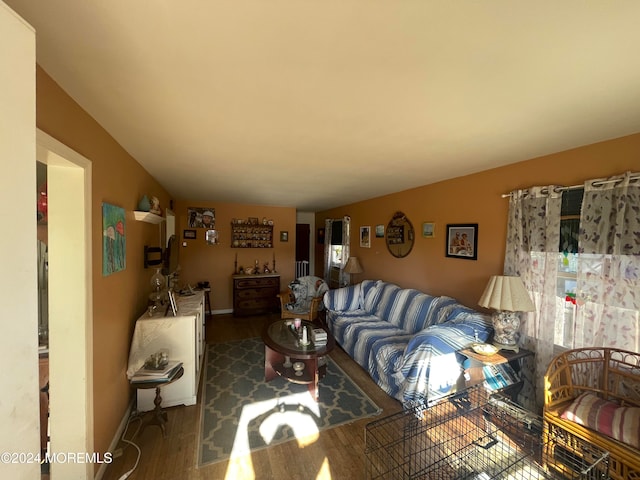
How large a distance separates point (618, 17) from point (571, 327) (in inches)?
82.7

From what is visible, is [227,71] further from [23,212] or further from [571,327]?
[571,327]

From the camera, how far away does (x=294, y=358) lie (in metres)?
2.60

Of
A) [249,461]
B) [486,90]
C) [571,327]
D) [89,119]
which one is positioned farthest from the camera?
[571,327]

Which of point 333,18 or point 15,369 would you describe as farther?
point 333,18

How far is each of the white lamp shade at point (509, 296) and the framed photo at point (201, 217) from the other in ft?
15.5

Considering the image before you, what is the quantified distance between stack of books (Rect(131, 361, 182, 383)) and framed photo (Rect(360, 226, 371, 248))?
3.42 m

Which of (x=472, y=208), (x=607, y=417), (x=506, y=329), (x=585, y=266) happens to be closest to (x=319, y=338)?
(x=506, y=329)

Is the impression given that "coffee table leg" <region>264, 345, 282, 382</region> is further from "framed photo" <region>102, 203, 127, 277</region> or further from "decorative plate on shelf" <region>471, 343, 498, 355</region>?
"decorative plate on shelf" <region>471, 343, 498, 355</region>

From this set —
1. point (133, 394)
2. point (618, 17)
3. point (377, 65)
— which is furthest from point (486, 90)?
point (133, 394)

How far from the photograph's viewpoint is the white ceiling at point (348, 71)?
2.59ft

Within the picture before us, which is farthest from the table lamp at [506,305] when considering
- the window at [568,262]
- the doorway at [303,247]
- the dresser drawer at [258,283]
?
the doorway at [303,247]

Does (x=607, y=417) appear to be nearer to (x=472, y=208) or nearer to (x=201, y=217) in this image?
(x=472, y=208)

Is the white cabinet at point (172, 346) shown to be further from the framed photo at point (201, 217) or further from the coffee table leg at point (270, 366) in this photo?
the framed photo at point (201, 217)

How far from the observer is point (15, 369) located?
0.55 metres
